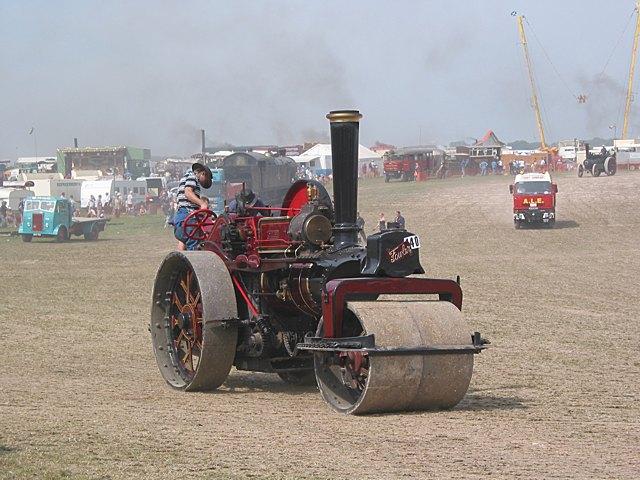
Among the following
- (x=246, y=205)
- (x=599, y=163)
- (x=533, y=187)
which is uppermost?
(x=599, y=163)

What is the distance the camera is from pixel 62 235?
128 feet

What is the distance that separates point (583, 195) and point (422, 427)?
41.1 m

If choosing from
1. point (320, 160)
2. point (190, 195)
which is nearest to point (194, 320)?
point (190, 195)

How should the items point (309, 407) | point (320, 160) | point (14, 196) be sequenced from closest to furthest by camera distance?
point (309, 407) < point (14, 196) < point (320, 160)

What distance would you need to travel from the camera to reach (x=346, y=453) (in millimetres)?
6539

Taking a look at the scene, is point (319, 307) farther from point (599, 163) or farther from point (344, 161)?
point (599, 163)

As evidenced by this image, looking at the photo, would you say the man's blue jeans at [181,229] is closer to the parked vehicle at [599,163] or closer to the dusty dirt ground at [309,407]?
the dusty dirt ground at [309,407]

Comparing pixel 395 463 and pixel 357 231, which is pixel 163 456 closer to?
pixel 395 463

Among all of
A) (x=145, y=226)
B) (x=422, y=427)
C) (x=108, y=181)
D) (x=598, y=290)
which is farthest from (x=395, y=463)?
(x=108, y=181)

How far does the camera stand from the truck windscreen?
37938mm

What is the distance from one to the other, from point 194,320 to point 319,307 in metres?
1.38

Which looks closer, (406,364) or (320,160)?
(406,364)

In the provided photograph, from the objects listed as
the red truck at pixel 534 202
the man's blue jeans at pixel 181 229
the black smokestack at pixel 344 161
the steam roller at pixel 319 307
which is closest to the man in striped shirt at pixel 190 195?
the man's blue jeans at pixel 181 229

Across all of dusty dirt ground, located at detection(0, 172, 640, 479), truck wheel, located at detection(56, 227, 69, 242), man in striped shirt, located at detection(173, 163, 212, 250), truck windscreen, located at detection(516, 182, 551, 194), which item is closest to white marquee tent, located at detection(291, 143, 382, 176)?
truck windscreen, located at detection(516, 182, 551, 194)
